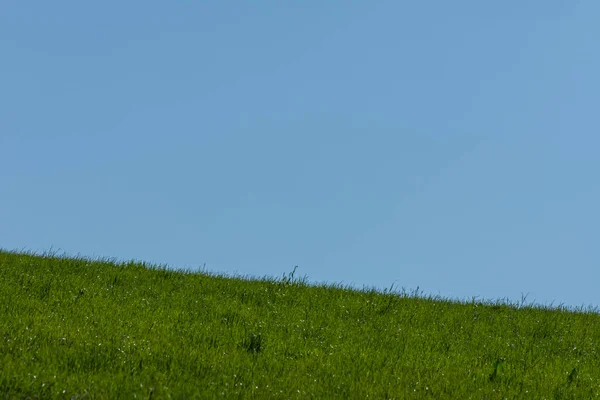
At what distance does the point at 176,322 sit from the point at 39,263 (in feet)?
19.2

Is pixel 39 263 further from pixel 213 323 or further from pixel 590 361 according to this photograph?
pixel 590 361

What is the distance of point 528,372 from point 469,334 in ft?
8.43

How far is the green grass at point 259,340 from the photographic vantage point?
34.4ft

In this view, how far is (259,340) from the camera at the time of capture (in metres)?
12.5

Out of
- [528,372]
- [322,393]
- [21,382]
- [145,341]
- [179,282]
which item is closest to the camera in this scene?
[21,382]

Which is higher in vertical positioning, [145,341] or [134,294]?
[134,294]

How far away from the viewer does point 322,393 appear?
10.5 m

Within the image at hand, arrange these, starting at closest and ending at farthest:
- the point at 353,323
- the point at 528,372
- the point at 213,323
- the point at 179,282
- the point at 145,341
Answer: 1. the point at 145,341
2. the point at 528,372
3. the point at 213,323
4. the point at 353,323
5. the point at 179,282

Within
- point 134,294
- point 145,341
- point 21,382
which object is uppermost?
point 134,294

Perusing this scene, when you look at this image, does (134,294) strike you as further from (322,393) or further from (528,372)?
(528,372)

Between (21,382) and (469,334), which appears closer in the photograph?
(21,382)

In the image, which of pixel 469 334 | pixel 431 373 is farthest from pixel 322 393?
pixel 469 334

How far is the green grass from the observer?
1049 cm

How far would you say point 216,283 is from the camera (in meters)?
17.6
